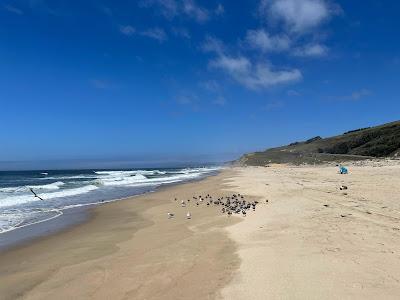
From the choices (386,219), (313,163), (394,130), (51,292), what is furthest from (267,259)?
(394,130)

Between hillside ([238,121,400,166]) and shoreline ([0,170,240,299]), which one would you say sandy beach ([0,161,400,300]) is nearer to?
shoreline ([0,170,240,299])

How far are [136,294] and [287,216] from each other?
7.68m

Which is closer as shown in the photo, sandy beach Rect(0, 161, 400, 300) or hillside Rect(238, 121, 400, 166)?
sandy beach Rect(0, 161, 400, 300)

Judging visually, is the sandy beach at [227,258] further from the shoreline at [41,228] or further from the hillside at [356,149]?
the hillside at [356,149]

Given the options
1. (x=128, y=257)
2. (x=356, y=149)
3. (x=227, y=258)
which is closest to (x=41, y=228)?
(x=128, y=257)

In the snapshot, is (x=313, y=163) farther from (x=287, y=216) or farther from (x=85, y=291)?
(x=85, y=291)

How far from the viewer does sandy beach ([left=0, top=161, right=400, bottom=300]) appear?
6.71m

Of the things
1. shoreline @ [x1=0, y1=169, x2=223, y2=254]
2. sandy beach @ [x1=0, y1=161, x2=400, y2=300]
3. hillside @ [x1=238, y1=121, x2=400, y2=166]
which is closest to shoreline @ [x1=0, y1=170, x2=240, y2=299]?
sandy beach @ [x1=0, y1=161, x2=400, y2=300]

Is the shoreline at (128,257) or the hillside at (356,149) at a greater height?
the hillside at (356,149)

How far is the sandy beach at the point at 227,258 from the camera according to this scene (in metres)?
6.71

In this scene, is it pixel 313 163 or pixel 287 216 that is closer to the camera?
pixel 287 216

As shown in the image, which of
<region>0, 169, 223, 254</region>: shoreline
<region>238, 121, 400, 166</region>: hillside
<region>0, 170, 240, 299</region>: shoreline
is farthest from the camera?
<region>238, 121, 400, 166</region>: hillside

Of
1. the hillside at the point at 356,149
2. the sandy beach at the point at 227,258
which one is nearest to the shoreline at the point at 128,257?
the sandy beach at the point at 227,258

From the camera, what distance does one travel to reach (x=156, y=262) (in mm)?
8852
